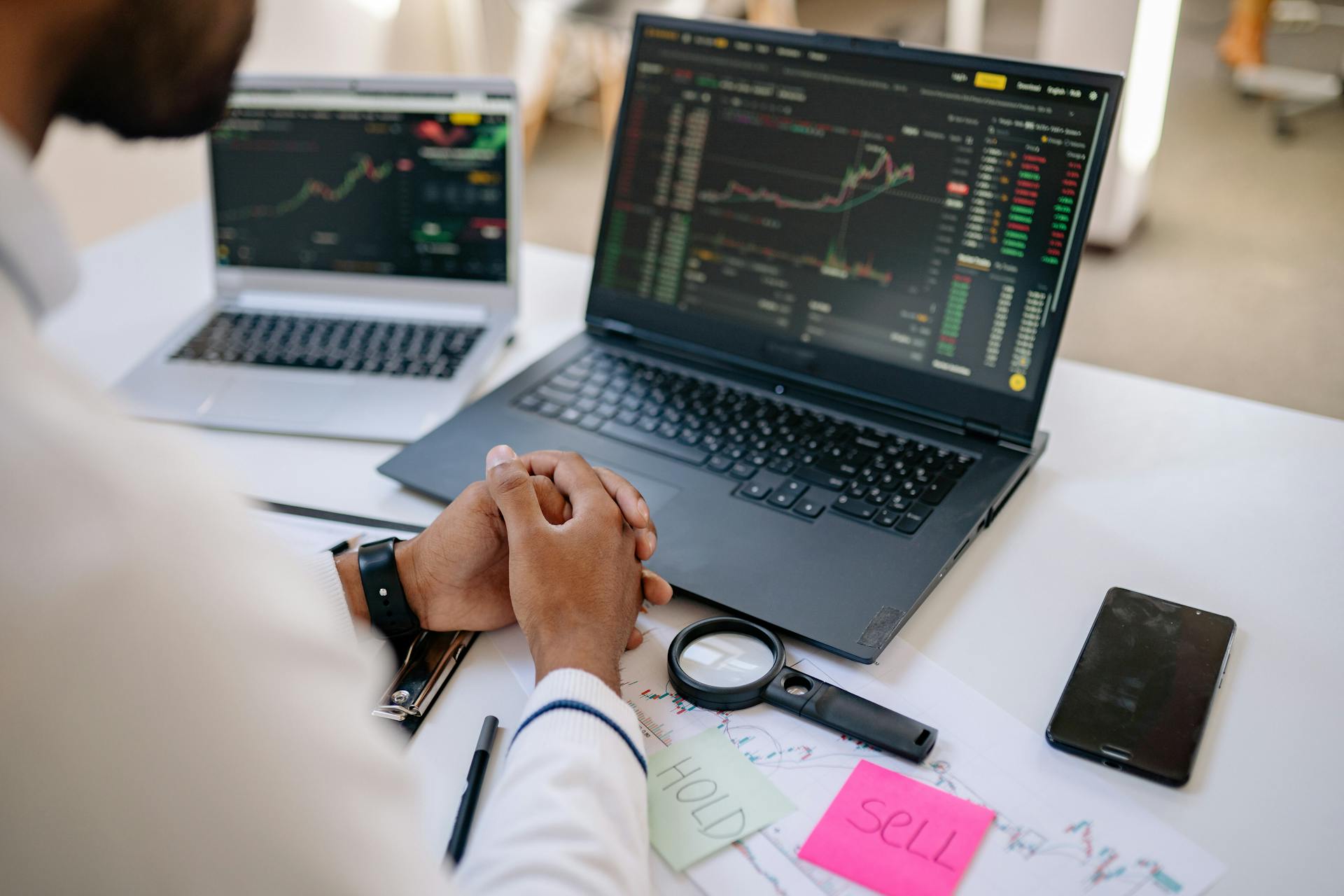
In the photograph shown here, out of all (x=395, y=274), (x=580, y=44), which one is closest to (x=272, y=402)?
(x=395, y=274)

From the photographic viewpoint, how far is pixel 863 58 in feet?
3.54

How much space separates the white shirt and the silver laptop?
0.73 meters

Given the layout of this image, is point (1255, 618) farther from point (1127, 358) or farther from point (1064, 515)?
point (1127, 358)

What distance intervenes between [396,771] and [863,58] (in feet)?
2.78

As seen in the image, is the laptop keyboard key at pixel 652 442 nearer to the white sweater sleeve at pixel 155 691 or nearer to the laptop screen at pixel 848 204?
the laptop screen at pixel 848 204

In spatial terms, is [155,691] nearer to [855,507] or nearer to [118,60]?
[118,60]

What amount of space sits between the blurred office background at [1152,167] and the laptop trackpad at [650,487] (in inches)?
61.3

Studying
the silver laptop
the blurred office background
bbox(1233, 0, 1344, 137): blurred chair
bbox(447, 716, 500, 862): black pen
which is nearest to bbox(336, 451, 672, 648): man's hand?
bbox(447, 716, 500, 862): black pen

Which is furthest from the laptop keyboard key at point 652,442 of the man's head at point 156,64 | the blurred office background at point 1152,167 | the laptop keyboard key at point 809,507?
the blurred office background at point 1152,167

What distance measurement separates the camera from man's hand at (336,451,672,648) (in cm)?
87

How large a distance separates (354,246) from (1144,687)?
40.1 inches

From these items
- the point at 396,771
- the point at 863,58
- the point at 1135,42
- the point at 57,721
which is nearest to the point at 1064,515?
the point at 863,58

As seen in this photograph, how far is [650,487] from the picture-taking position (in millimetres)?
1007

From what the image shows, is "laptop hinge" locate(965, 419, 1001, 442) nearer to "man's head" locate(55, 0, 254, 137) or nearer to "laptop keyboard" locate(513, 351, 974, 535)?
"laptop keyboard" locate(513, 351, 974, 535)
